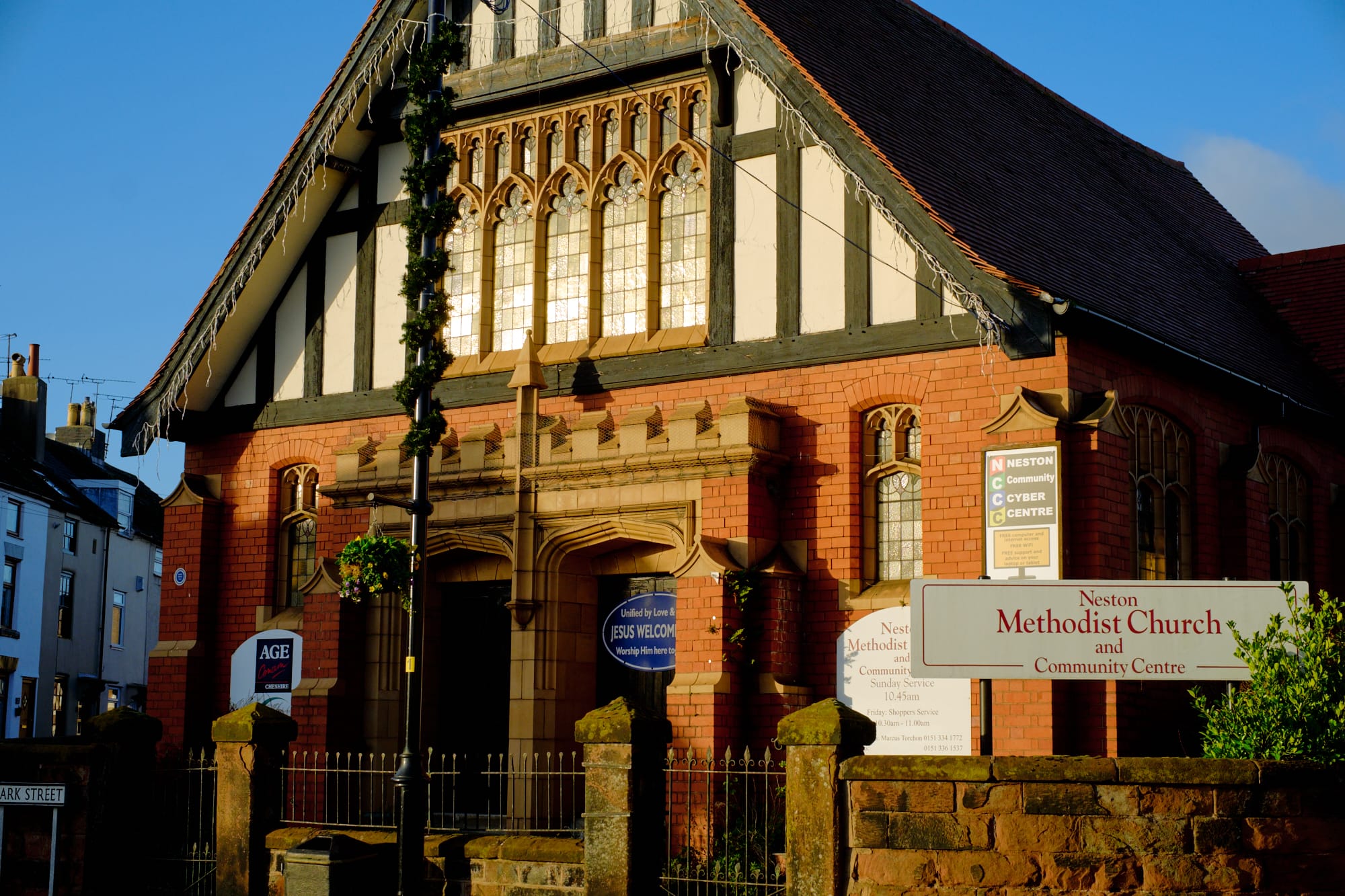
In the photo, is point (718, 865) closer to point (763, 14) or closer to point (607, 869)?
point (607, 869)

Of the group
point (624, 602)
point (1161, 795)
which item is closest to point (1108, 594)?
point (1161, 795)

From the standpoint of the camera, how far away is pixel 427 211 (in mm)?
15977

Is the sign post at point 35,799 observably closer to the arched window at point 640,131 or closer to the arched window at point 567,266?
the arched window at point 567,266

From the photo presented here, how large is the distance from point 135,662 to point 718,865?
41652mm

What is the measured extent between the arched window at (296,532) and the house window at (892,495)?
7999 mm

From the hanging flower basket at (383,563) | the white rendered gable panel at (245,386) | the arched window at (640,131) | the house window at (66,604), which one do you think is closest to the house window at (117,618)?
the house window at (66,604)

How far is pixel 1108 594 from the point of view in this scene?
12008 millimetres

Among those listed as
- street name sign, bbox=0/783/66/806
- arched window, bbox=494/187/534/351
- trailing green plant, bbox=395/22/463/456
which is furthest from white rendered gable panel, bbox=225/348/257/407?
street name sign, bbox=0/783/66/806

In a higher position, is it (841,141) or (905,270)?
(841,141)

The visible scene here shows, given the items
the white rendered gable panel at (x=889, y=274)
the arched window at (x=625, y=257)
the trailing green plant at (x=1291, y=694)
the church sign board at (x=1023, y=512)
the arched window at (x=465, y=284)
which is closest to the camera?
the trailing green plant at (x=1291, y=694)

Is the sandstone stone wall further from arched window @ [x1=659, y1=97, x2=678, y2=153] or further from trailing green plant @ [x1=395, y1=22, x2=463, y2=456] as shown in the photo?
arched window @ [x1=659, y1=97, x2=678, y2=153]

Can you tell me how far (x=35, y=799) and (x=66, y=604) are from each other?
111 feet

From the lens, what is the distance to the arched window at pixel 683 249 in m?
19.3

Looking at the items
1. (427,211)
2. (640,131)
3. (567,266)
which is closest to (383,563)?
(427,211)
